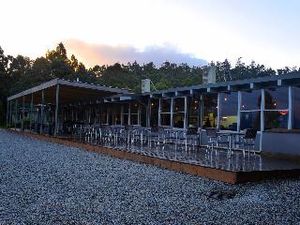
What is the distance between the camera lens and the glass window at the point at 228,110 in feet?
46.6

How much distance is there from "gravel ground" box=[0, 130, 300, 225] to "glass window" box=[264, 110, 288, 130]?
4123 millimetres

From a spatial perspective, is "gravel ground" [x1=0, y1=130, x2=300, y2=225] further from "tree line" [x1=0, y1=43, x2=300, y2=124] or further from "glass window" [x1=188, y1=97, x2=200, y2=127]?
"tree line" [x1=0, y1=43, x2=300, y2=124]

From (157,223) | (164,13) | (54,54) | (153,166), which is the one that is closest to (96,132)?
(164,13)

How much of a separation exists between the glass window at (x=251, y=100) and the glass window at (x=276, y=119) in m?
0.48

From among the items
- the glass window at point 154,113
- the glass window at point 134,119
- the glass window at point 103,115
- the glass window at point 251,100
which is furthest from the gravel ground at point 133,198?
the glass window at point 103,115

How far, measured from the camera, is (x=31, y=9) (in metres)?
22.7

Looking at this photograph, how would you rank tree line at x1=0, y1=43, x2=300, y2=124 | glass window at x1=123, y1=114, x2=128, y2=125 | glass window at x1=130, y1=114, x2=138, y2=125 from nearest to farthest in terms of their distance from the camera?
1. glass window at x1=130, y1=114, x2=138, y2=125
2. glass window at x1=123, y1=114, x2=128, y2=125
3. tree line at x1=0, y1=43, x2=300, y2=124

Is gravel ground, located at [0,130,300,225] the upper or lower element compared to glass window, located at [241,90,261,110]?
lower

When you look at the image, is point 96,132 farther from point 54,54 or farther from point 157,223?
point 54,54

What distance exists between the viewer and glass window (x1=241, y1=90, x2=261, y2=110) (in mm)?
13266

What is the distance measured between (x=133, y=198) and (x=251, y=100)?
315 inches

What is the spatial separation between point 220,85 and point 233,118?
126 centimetres

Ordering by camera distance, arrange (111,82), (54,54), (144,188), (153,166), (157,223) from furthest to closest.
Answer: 1. (54,54)
2. (111,82)
3. (153,166)
4. (144,188)
5. (157,223)

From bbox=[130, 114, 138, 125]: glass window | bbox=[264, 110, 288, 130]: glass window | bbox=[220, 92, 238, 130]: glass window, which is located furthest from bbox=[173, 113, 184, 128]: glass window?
bbox=[264, 110, 288, 130]: glass window
